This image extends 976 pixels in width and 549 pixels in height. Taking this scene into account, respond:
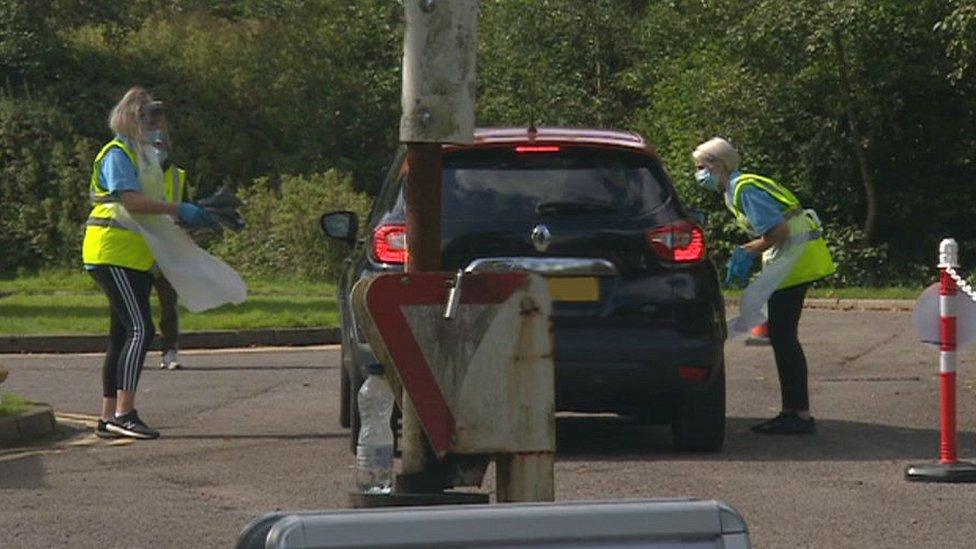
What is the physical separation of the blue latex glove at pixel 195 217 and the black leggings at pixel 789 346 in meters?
3.14

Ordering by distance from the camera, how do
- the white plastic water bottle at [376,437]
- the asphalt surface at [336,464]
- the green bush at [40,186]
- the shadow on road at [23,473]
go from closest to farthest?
the white plastic water bottle at [376,437] → the asphalt surface at [336,464] → the shadow on road at [23,473] → the green bush at [40,186]

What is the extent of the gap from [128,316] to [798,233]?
370 centimetres

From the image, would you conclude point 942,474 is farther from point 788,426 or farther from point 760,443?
point 788,426

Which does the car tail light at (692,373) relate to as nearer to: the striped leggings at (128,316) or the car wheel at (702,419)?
the car wheel at (702,419)

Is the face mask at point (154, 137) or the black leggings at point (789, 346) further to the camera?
the face mask at point (154, 137)

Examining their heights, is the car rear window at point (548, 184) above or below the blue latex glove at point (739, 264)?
above

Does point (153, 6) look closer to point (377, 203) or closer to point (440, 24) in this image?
point (377, 203)

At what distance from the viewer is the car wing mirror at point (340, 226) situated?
11.1m

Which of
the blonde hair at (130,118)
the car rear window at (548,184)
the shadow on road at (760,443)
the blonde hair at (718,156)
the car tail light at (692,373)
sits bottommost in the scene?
the shadow on road at (760,443)

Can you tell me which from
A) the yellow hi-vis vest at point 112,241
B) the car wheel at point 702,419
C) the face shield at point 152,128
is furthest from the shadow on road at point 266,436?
the car wheel at point 702,419

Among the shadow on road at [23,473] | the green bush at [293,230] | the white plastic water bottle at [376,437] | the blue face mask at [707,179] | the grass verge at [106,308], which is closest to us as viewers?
the white plastic water bottle at [376,437]

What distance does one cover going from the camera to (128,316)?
1127 cm

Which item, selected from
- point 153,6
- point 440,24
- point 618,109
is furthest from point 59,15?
point 440,24

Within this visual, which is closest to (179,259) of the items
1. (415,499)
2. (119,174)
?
(119,174)
